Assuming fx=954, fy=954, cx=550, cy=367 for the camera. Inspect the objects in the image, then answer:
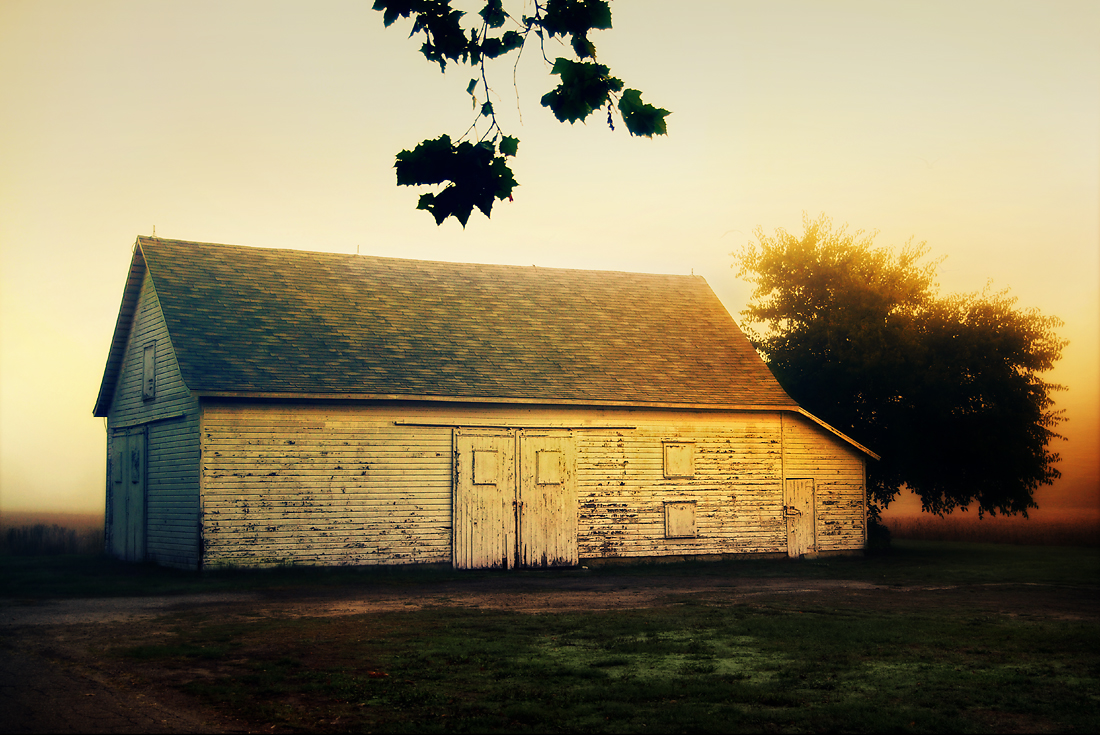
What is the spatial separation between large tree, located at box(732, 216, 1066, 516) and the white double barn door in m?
13.3

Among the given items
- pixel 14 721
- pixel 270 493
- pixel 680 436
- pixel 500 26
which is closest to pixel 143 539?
pixel 270 493

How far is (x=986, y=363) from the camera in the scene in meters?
31.2

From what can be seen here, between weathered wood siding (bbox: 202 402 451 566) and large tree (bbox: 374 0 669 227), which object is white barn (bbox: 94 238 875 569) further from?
large tree (bbox: 374 0 669 227)

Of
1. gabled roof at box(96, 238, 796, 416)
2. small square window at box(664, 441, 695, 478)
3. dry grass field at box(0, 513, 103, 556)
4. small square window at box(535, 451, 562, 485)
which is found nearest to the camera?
gabled roof at box(96, 238, 796, 416)

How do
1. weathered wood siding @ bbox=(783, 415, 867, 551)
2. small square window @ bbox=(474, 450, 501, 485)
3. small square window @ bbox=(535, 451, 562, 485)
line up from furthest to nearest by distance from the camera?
1. weathered wood siding @ bbox=(783, 415, 867, 551)
2. small square window @ bbox=(535, 451, 562, 485)
3. small square window @ bbox=(474, 450, 501, 485)

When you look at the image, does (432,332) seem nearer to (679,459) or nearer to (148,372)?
(679,459)

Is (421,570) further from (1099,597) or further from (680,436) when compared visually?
(1099,597)

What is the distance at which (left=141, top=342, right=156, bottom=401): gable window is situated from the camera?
24094 millimetres

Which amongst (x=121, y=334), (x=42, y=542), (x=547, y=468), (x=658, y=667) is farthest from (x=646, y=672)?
(x=42, y=542)

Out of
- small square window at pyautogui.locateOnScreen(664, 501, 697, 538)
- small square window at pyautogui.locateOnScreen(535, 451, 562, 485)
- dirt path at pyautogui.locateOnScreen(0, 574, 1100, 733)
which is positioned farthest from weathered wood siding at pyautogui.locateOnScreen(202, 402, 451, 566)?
small square window at pyautogui.locateOnScreen(664, 501, 697, 538)

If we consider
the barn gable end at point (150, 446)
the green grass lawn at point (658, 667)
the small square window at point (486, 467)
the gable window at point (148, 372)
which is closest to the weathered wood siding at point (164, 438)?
the barn gable end at point (150, 446)

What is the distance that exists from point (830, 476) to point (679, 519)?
16.6ft

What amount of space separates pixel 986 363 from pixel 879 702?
84.9 feet

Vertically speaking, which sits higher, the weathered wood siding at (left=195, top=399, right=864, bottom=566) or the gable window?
the gable window
